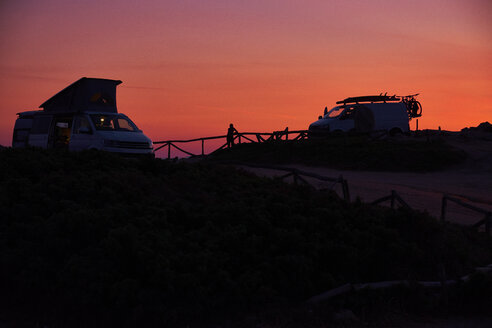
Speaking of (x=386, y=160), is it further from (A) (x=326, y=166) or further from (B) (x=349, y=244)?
A: (B) (x=349, y=244)

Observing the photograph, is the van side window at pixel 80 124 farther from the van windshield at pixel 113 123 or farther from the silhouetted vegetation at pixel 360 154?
the silhouetted vegetation at pixel 360 154

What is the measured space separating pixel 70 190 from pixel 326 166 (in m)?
17.3

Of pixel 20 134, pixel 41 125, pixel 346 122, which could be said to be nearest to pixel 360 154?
pixel 346 122

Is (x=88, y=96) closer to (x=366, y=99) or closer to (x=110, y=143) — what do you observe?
(x=110, y=143)

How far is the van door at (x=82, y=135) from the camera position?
1584 cm

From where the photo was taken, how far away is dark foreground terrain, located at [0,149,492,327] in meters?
5.98

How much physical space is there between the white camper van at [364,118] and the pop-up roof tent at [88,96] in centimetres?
1450

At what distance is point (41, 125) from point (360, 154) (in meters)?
14.3

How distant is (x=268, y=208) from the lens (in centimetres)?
824

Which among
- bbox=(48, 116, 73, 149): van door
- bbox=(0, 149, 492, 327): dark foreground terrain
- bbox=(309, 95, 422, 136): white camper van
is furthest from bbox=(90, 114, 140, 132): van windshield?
bbox=(309, 95, 422, 136): white camper van

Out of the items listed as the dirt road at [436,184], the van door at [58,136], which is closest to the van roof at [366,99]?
the dirt road at [436,184]

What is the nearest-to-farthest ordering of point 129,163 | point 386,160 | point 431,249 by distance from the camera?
point 431,249 → point 129,163 → point 386,160

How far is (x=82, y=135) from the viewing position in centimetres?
1614

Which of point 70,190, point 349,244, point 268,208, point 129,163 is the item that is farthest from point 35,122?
point 349,244
